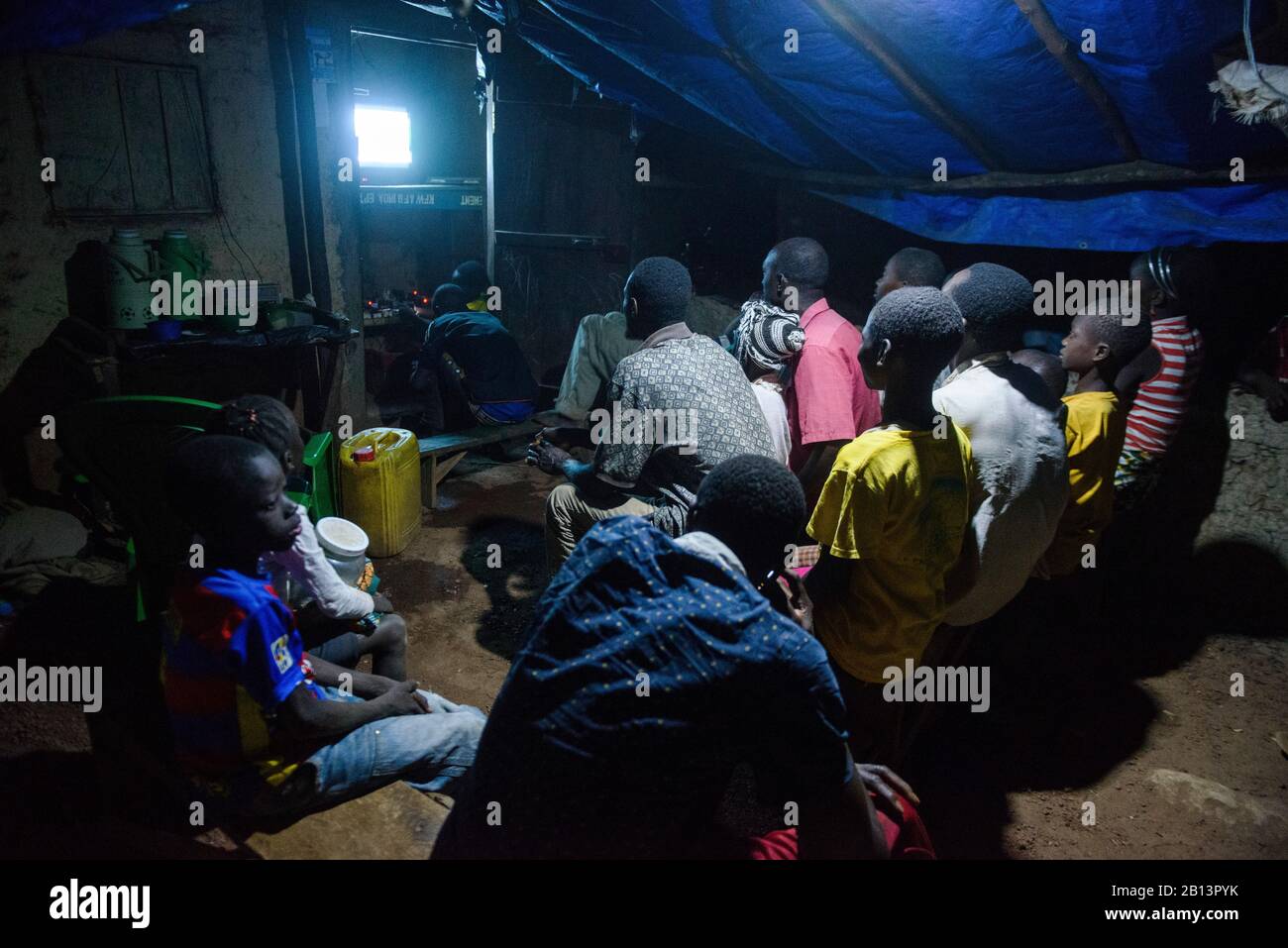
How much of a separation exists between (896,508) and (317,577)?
1.95 meters

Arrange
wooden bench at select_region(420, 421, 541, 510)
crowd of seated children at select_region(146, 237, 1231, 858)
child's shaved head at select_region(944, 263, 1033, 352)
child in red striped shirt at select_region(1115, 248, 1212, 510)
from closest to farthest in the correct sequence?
crowd of seated children at select_region(146, 237, 1231, 858), child's shaved head at select_region(944, 263, 1033, 352), child in red striped shirt at select_region(1115, 248, 1212, 510), wooden bench at select_region(420, 421, 541, 510)

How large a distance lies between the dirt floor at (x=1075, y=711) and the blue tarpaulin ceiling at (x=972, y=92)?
1.48 meters

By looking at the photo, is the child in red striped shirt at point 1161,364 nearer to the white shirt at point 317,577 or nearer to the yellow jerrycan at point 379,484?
the white shirt at point 317,577

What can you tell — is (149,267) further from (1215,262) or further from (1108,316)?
(1215,262)

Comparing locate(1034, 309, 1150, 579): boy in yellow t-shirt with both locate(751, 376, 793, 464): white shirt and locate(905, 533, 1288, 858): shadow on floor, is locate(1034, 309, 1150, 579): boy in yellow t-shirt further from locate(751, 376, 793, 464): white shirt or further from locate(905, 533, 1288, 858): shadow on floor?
locate(751, 376, 793, 464): white shirt

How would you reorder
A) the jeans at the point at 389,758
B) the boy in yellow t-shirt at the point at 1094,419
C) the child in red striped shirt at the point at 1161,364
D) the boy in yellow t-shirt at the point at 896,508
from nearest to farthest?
1. the jeans at the point at 389,758
2. the boy in yellow t-shirt at the point at 896,508
3. the boy in yellow t-shirt at the point at 1094,419
4. the child in red striped shirt at the point at 1161,364

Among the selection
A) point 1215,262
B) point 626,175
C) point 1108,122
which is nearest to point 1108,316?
point 1108,122

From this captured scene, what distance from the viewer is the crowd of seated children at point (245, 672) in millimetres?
1889

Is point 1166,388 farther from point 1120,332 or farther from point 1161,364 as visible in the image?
point 1120,332

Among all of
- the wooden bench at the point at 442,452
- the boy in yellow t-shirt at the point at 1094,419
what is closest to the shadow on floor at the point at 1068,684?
the boy in yellow t-shirt at the point at 1094,419

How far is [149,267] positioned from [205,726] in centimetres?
401

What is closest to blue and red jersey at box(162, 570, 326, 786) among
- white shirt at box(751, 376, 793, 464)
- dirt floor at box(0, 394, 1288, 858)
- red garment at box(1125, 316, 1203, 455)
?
dirt floor at box(0, 394, 1288, 858)

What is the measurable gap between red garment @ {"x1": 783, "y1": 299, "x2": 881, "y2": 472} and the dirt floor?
134 cm

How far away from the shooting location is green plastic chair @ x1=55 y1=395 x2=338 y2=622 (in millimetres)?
3268
